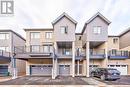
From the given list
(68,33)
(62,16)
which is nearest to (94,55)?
(68,33)

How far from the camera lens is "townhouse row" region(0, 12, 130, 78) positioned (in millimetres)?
31422

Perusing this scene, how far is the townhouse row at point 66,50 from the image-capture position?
3142cm

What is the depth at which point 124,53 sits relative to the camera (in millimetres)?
35062

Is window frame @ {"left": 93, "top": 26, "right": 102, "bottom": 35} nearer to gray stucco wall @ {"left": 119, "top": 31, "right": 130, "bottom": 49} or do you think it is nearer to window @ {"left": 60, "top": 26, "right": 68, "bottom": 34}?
window @ {"left": 60, "top": 26, "right": 68, "bottom": 34}

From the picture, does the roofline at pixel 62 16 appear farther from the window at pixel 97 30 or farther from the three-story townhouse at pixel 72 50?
the window at pixel 97 30

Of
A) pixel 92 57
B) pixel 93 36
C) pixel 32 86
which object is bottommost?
pixel 32 86

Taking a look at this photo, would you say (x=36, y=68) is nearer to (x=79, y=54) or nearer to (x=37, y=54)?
(x=37, y=54)

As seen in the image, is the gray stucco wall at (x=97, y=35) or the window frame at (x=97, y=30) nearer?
the gray stucco wall at (x=97, y=35)

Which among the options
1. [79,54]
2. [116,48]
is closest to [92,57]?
[79,54]

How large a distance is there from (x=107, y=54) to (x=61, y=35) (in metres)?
8.85

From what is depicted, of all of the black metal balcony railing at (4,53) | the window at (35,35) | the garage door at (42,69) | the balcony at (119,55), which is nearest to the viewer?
the black metal balcony railing at (4,53)

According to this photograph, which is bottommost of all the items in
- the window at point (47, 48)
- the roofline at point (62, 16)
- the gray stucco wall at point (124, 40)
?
the window at point (47, 48)

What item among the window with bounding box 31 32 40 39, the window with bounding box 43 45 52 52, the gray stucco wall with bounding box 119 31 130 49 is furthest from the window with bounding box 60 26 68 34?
the gray stucco wall with bounding box 119 31 130 49

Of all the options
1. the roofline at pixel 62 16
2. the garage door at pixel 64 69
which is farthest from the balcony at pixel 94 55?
the roofline at pixel 62 16
